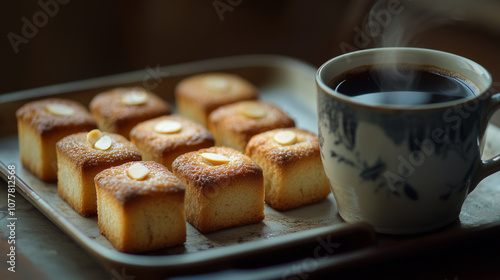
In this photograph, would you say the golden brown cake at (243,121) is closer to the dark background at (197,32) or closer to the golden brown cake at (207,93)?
the golden brown cake at (207,93)

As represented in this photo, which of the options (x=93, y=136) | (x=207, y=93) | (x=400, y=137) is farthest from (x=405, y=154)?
(x=207, y=93)

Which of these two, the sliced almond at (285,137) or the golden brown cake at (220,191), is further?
the sliced almond at (285,137)

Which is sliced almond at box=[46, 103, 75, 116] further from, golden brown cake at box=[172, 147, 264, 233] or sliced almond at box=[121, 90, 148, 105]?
golden brown cake at box=[172, 147, 264, 233]

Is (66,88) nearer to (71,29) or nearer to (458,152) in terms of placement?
(71,29)

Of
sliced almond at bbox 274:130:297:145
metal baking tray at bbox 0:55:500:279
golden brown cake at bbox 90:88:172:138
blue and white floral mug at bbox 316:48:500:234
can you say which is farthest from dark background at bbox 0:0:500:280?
blue and white floral mug at bbox 316:48:500:234

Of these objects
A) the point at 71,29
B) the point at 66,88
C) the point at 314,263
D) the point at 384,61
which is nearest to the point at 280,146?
the point at 384,61

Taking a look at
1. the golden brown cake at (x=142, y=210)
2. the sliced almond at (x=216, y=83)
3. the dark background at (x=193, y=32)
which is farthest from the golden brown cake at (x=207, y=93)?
the dark background at (x=193, y=32)
